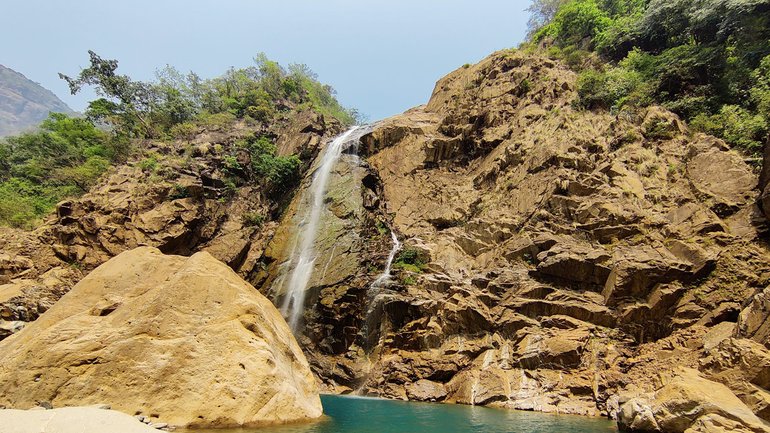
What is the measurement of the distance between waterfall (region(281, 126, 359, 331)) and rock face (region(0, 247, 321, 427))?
1093cm

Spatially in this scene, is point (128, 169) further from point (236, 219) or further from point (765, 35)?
point (765, 35)

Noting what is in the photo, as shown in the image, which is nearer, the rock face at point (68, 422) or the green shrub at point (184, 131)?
the rock face at point (68, 422)

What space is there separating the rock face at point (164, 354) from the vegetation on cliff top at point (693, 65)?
2237 cm

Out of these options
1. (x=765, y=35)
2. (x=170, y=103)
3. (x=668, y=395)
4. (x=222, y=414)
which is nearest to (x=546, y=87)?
(x=765, y=35)

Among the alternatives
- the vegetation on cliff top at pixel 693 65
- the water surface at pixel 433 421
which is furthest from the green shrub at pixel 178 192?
the vegetation on cliff top at pixel 693 65

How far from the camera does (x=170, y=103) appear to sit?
3816 cm

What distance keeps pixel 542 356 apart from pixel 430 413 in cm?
526

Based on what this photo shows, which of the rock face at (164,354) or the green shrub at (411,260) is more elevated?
the green shrub at (411,260)

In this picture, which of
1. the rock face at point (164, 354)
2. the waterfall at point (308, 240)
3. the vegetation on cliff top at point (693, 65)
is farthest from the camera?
the waterfall at point (308, 240)

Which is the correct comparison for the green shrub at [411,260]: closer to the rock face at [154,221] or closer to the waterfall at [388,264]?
the waterfall at [388,264]

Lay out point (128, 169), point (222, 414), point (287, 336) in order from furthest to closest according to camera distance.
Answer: point (128, 169) < point (287, 336) < point (222, 414)

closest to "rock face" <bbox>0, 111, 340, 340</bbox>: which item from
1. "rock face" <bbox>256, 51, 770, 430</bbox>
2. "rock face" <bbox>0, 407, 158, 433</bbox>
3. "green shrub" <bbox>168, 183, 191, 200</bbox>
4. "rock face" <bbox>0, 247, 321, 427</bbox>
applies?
"green shrub" <bbox>168, 183, 191, 200</bbox>

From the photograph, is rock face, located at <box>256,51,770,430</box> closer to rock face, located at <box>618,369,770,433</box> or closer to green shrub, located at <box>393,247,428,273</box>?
green shrub, located at <box>393,247,428,273</box>

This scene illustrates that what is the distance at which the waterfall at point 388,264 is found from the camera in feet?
72.3
